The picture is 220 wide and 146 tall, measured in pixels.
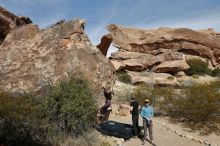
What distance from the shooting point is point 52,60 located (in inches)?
589

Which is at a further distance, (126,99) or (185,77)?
(185,77)

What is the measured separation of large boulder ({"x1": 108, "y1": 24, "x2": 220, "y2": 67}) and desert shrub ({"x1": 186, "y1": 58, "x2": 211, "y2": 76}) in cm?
236

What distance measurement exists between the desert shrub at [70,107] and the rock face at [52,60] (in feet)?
1.94

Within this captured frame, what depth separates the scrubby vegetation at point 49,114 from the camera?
12.6 m

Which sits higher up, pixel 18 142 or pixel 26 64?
pixel 26 64

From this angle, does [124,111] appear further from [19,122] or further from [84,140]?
[19,122]

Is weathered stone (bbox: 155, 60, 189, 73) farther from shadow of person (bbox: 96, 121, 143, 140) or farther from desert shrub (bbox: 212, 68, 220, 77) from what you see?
shadow of person (bbox: 96, 121, 143, 140)

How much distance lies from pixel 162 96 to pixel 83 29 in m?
8.19

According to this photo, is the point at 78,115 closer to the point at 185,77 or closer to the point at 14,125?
the point at 14,125

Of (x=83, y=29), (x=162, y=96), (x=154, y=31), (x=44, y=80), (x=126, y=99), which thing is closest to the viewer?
(x=44, y=80)

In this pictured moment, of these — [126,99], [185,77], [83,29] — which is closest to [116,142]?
[83,29]

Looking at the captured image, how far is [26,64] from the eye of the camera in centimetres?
1505

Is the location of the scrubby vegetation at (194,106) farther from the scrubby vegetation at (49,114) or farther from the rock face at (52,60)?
the scrubby vegetation at (49,114)

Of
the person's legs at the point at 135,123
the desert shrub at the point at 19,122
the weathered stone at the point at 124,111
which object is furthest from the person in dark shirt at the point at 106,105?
the weathered stone at the point at 124,111
